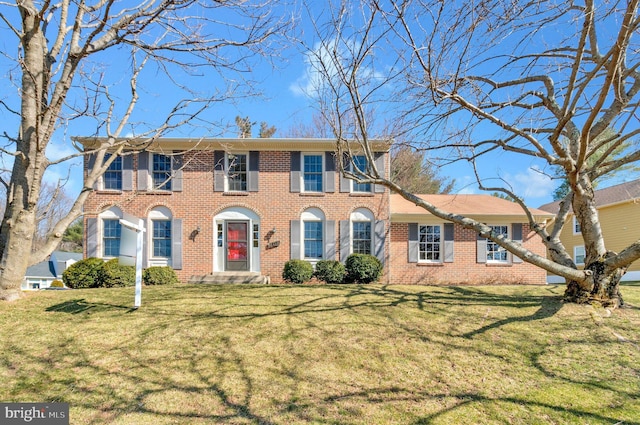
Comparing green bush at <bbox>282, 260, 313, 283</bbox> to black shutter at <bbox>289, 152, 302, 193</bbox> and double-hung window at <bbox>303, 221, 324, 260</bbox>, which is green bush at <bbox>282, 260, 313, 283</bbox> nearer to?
double-hung window at <bbox>303, 221, 324, 260</bbox>

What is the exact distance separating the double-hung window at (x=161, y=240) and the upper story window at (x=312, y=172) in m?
5.07

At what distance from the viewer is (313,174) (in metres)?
12.6

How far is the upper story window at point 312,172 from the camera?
12555 millimetres

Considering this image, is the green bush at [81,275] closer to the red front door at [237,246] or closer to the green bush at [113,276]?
the green bush at [113,276]

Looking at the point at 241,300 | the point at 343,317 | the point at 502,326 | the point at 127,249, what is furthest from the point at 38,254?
the point at 502,326

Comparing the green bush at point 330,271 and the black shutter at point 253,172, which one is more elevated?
the black shutter at point 253,172

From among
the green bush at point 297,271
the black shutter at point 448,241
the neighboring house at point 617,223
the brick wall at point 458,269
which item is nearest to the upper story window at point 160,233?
the green bush at point 297,271

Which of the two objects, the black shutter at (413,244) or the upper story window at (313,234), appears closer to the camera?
the upper story window at (313,234)

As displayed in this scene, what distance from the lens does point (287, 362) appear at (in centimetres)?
452

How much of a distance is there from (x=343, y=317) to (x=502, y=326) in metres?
2.54

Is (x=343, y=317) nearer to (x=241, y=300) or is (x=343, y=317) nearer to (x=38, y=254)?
(x=241, y=300)

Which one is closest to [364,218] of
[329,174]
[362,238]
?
[362,238]

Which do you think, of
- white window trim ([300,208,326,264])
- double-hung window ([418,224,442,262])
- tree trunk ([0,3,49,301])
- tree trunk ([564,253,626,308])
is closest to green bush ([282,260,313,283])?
white window trim ([300,208,326,264])

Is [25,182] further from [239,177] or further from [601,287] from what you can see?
[601,287]
